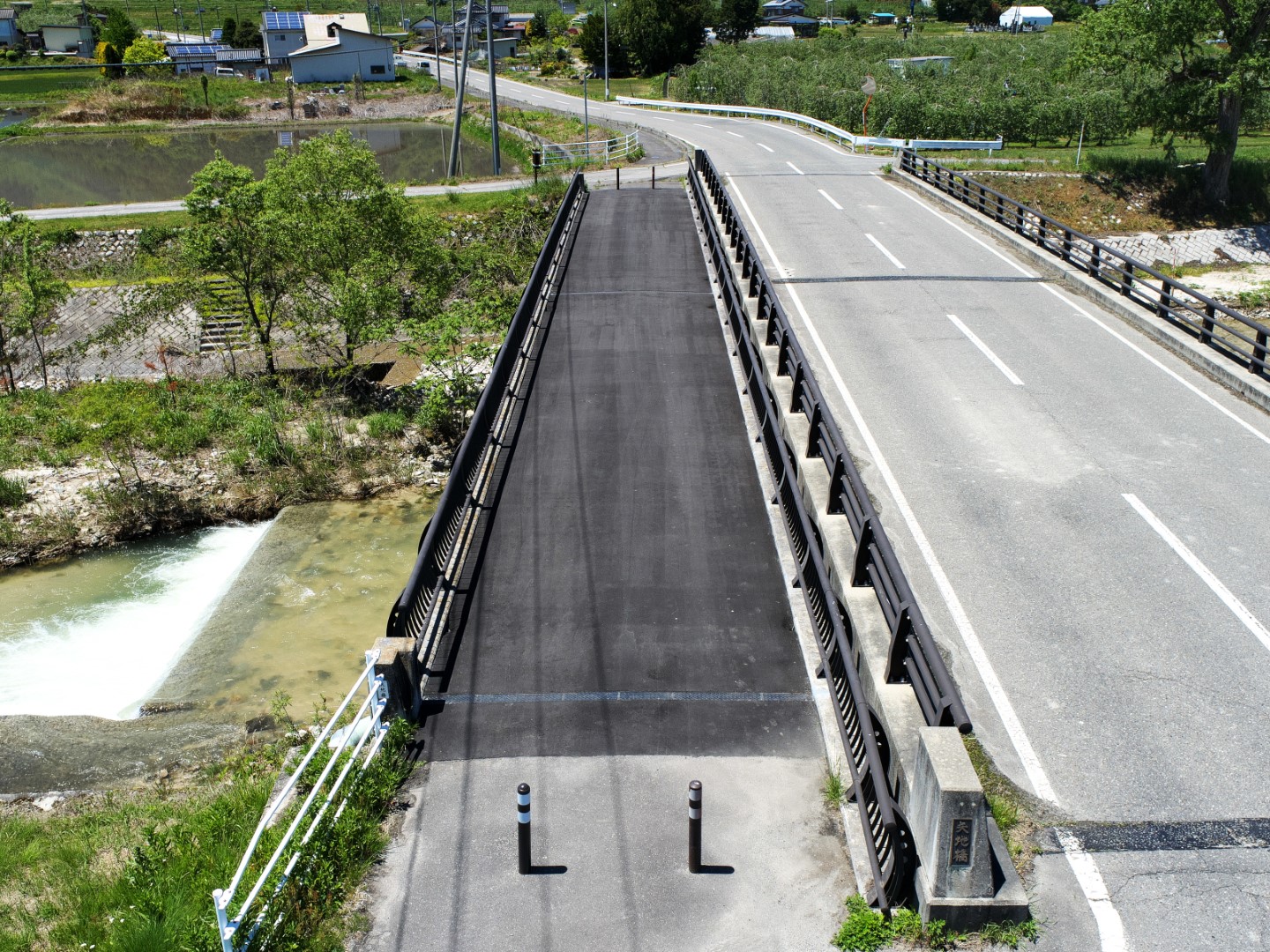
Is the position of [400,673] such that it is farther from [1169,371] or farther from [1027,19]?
[1027,19]

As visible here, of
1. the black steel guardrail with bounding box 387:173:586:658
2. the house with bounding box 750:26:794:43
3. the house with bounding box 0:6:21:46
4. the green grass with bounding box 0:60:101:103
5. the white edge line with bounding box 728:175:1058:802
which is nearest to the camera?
the white edge line with bounding box 728:175:1058:802

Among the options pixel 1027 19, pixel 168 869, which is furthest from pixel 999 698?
pixel 1027 19

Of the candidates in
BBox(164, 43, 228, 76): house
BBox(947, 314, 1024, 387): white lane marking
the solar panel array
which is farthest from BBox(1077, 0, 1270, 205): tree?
the solar panel array

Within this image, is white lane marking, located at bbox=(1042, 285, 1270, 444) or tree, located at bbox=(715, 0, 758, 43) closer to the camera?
white lane marking, located at bbox=(1042, 285, 1270, 444)

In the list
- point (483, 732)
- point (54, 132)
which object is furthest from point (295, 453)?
point (54, 132)

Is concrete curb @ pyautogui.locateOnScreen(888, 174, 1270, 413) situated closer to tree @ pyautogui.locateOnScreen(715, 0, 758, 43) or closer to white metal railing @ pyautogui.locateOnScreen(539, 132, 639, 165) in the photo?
white metal railing @ pyautogui.locateOnScreen(539, 132, 639, 165)
